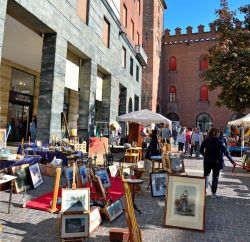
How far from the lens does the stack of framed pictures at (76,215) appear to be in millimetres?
4355

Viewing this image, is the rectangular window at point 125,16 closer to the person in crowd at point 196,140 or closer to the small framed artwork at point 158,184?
the person in crowd at point 196,140

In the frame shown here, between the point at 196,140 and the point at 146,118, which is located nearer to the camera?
the point at 146,118

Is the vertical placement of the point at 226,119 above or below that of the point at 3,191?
above

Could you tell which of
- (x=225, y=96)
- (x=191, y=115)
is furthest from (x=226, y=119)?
(x=225, y=96)

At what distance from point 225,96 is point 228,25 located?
3436 mm

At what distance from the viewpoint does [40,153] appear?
387 inches

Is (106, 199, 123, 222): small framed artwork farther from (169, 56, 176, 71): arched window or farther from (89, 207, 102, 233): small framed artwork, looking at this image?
(169, 56, 176, 71): arched window

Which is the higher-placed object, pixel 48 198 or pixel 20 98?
pixel 20 98

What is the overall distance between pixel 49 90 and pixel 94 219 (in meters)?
7.91

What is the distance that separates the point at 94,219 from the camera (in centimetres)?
497

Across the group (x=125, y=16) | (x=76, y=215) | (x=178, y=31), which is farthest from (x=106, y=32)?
(x=178, y=31)

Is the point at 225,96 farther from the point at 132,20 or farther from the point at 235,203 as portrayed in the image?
the point at 132,20

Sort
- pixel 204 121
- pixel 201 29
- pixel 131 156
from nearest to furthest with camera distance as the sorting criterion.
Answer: pixel 131 156 → pixel 204 121 → pixel 201 29

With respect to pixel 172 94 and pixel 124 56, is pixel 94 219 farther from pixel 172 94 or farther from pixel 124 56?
pixel 172 94
